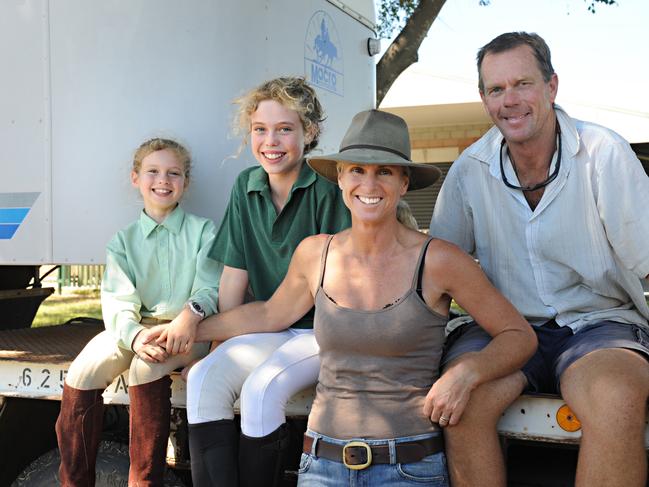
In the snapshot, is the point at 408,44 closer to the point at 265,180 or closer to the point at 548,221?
the point at 265,180

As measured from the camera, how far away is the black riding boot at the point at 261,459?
2.49 meters

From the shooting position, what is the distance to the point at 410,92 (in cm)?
1199

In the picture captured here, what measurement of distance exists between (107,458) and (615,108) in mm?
9056

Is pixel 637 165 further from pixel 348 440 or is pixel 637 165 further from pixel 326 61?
pixel 326 61

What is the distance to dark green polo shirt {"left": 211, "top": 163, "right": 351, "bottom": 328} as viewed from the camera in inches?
117

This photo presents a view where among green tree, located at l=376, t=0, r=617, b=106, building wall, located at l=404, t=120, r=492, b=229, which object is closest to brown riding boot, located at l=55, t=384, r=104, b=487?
green tree, located at l=376, t=0, r=617, b=106

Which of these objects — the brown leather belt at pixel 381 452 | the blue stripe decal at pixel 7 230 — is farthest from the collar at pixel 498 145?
the blue stripe decal at pixel 7 230

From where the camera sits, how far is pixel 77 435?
291 centimetres

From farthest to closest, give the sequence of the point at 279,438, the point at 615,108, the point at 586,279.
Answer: the point at 615,108, the point at 586,279, the point at 279,438

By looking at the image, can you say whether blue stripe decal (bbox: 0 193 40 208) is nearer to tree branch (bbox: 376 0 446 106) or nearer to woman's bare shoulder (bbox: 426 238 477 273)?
woman's bare shoulder (bbox: 426 238 477 273)

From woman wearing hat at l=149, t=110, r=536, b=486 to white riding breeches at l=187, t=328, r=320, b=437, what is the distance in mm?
134

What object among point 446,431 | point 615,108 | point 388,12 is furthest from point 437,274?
point 615,108

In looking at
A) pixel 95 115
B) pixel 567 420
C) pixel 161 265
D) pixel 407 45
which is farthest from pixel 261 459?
pixel 407 45

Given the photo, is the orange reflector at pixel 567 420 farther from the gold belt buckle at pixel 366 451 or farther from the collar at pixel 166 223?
the collar at pixel 166 223
